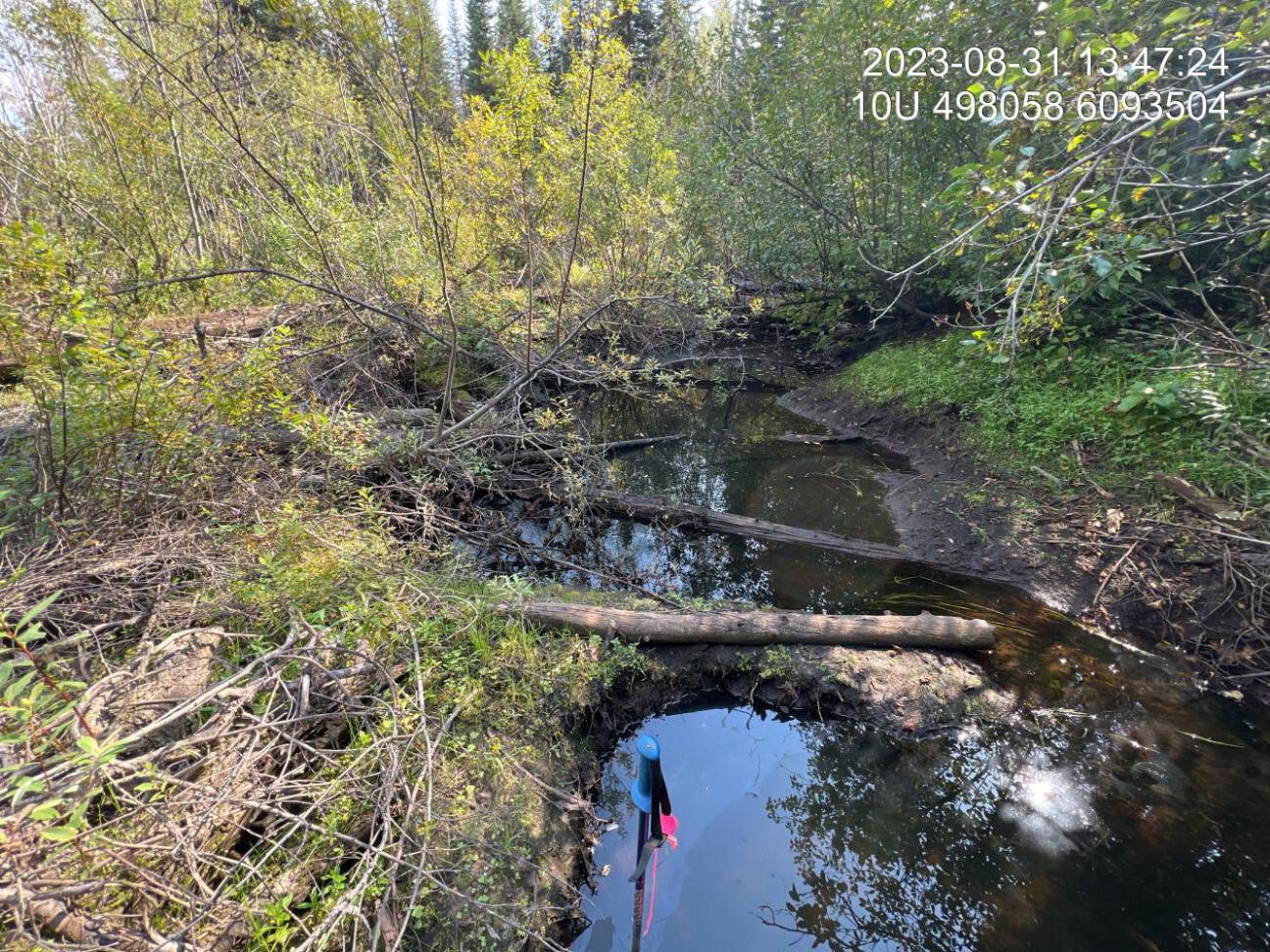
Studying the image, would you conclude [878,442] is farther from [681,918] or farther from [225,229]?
[225,229]

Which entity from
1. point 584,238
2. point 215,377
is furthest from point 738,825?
point 584,238

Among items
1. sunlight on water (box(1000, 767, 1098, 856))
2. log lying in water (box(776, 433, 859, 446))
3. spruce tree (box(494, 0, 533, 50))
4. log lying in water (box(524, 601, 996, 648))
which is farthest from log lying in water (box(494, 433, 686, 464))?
spruce tree (box(494, 0, 533, 50))

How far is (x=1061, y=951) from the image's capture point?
7.09 ft

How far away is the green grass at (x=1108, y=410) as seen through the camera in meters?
3.68

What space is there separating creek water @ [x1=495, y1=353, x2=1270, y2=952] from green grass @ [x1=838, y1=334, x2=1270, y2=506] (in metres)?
1.55

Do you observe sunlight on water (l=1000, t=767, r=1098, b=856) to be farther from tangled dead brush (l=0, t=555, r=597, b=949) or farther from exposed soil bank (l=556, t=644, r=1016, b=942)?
tangled dead brush (l=0, t=555, r=597, b=949)

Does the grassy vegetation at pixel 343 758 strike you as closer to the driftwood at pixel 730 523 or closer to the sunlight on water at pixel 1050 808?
the driftwood at pixel 730 523

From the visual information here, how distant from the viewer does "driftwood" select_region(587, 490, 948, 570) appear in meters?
4.84

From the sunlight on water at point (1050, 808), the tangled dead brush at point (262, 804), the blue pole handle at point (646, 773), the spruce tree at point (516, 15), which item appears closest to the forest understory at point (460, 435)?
the tangled dead brush at point (262, 804)

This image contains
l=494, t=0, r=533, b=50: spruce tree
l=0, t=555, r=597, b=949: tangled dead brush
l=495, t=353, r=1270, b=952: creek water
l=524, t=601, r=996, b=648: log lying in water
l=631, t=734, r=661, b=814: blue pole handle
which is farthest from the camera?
l=494, t=0, r=533, b=50: spruce tree

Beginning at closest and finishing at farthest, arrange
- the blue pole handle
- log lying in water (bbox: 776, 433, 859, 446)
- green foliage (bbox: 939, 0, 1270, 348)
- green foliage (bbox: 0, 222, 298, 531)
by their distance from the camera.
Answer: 1. the blue pole handle
2. green foliage (bbox: 0, 222, 298, 531)
3. green foliage (bbox: 939, 0, 1270, 348)
4. log lying in water (bbox: 776, 433, 859, 446)

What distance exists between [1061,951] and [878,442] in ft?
18.7

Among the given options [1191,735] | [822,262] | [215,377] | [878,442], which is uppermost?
[822,262]

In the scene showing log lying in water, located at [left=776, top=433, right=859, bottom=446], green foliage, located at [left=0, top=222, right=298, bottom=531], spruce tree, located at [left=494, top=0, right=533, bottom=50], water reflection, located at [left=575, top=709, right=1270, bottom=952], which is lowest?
water reflection, located at [left=575, top=709, right=1270, bottom=952]
